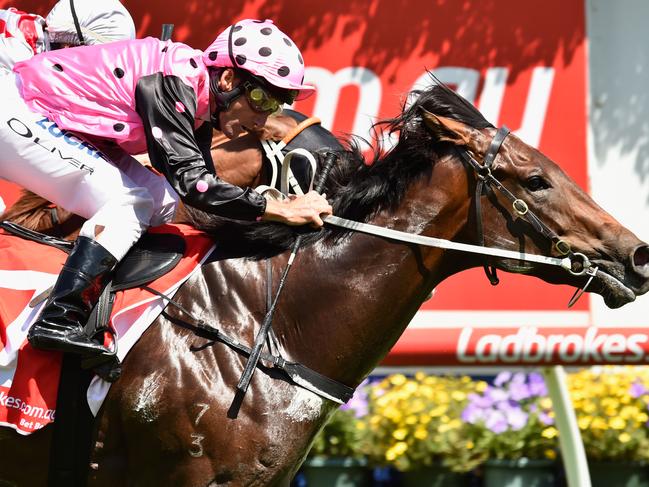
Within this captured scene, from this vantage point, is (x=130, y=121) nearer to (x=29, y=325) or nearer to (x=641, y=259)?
(x=29, y=325)

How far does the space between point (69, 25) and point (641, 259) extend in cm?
240

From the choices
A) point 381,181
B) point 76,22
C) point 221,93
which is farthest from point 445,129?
point 76,22

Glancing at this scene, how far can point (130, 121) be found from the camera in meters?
3.48

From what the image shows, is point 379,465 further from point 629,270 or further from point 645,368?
point 629,270

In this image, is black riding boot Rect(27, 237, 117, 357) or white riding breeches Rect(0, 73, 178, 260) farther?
white riding breeches Rect(0, 73, 178, 260)

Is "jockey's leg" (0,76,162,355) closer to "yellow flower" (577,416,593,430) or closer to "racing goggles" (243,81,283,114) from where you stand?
"racing goggles" (243,81,283,114)

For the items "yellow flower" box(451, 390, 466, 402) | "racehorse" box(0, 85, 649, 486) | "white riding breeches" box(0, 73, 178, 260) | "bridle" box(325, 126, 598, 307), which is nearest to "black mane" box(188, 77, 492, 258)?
"racehorse" box(0, 85, 649, 486)

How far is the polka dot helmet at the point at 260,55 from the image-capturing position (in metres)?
3.46

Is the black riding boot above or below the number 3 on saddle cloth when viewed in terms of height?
below

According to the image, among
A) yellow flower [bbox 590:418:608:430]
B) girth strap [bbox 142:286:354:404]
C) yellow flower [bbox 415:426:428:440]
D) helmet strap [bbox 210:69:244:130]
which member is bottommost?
yellow flower [bbox 415:426:428:440]

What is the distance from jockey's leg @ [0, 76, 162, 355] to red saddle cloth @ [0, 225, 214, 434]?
0.36 ft

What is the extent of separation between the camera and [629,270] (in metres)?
3.38

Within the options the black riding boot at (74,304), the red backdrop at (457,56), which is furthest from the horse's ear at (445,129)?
the red backdrop at (457,56)

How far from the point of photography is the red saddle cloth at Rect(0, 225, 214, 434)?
Result: 10.8ft
